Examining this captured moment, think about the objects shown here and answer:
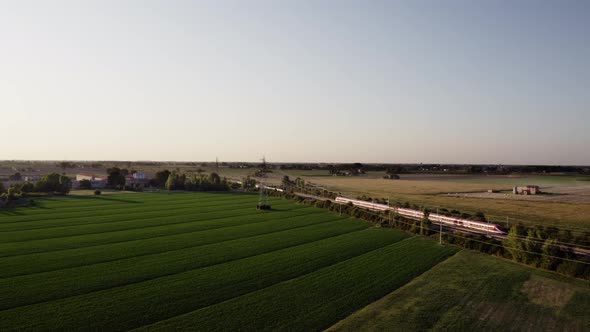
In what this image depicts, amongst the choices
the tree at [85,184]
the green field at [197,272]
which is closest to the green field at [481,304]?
the green field at [197,272]

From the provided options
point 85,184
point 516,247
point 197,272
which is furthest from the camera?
point 85,184

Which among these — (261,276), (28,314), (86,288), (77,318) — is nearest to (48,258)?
(86,288)

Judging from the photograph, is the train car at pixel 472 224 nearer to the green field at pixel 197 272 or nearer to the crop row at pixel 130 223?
the green field at pixel 197 272

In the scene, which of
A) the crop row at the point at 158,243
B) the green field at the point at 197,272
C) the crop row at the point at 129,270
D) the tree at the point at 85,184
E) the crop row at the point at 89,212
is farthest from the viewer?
the tree at the point at 85,184

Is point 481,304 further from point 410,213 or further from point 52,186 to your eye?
point 52,186

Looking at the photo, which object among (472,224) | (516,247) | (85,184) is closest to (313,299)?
(516,247)
